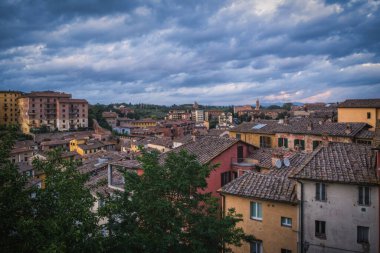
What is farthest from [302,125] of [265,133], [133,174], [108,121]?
[108,121]

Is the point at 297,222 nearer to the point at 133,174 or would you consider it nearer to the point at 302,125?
the point at 133,174

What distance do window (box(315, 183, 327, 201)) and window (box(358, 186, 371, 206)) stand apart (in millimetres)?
1743

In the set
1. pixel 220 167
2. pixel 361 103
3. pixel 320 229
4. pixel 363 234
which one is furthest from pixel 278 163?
pixel 361 103

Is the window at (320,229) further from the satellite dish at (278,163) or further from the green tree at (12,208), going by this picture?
the green tree at (12,208)

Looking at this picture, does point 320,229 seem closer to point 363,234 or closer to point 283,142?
point 363,234

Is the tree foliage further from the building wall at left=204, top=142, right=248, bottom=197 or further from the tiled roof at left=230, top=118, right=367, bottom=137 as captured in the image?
the tiled roof at left=230, top=118, right=367, bottom=137

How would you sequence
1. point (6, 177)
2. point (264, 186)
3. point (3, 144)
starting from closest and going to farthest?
point (6, 177) < point (3, 144) < point (264, 186)

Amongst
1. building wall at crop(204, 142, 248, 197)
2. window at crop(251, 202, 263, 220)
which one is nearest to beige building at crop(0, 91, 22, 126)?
building wall at crop(204, 142, 248, 197)

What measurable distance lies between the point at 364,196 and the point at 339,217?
1.73 metres

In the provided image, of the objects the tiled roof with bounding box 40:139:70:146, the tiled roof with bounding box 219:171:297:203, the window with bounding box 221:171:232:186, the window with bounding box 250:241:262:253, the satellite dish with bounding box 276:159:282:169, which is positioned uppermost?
the satellite dish with bounding box 276:159:282:169

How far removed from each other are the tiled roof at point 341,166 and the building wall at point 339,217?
480 mm

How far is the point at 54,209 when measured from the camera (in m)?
9.68

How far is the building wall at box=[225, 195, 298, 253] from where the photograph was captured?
1709 centimetres

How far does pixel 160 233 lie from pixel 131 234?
103 centimetres
